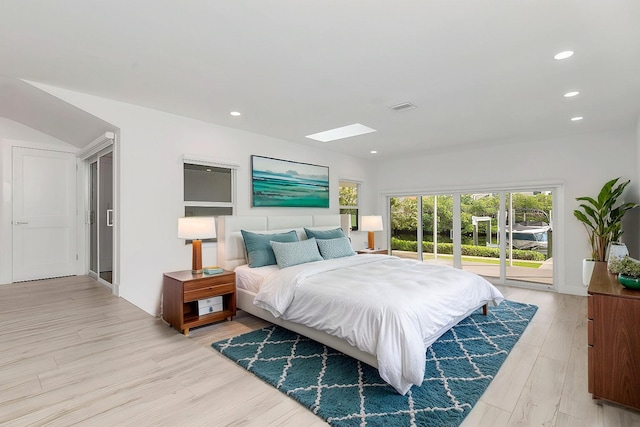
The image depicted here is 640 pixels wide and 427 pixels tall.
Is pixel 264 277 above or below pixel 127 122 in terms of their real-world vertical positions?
below

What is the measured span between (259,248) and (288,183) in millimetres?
1678

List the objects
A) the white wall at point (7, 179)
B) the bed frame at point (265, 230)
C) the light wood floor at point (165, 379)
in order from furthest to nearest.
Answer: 1. the white wall at point (7, 179)
2. the bed frame at point (265, 230)
3. the light wood floor at point (165, 379)

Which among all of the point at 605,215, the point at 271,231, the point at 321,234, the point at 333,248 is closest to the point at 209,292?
the point at 271,231

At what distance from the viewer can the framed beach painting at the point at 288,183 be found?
492cm

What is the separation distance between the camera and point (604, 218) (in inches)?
179

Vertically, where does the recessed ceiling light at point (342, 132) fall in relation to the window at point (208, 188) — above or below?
above

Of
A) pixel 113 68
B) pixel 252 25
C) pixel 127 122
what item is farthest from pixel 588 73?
pixel 127 122

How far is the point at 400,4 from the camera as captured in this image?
188 centimetres

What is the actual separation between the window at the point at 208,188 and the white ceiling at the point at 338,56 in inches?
30.3

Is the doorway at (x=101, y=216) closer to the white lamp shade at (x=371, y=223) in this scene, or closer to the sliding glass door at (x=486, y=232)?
the white lamp shade at (x=371, y=223)

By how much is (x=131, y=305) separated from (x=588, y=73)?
5179mm

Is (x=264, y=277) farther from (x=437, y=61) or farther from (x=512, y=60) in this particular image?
(x=512, y=60)

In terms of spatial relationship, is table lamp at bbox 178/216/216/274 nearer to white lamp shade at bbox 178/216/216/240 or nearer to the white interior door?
white lamp shade at bbox 178/216/216/240

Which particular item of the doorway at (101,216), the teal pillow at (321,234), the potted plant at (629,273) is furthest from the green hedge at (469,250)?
the doorway at (101,216)
